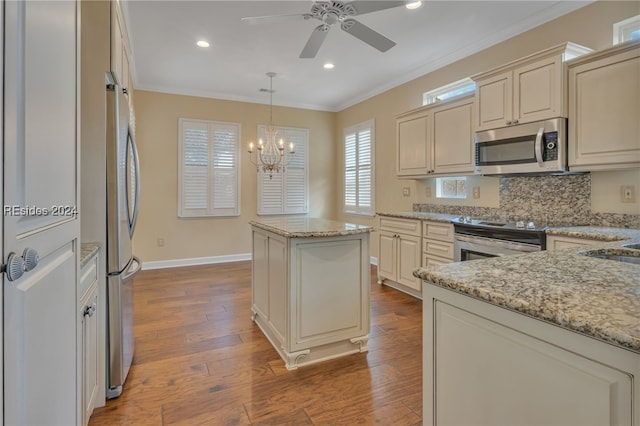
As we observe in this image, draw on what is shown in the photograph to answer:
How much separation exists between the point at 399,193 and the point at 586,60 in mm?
2743

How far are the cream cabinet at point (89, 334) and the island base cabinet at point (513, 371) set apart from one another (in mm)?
1473

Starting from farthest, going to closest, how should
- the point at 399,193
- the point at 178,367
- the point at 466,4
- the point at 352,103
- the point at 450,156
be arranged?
the point at 352,103
the point at 399,193
the point at 450,156
the point at 466,4
the point at 178,367

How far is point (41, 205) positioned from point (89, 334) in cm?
106

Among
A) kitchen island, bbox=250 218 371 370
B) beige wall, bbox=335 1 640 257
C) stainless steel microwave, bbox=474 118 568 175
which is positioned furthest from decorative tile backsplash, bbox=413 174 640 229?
kitchen island, bbox=250 218 371 370

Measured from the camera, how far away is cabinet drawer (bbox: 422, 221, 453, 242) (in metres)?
3.41

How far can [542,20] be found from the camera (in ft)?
10.3

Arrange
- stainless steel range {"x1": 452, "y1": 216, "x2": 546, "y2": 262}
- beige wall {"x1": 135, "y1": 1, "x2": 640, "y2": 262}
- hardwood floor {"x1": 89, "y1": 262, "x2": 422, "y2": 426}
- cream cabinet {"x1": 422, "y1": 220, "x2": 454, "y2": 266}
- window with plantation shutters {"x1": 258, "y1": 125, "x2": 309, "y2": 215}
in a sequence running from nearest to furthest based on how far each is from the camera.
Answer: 1. hardwood floor {"x1": 89, "y1": 262, "x2": 422, "y2": 426}
2. stainless steel range {"x1": 452, "y1": 216, "x2": 546, "y2": 262}
3. cream cabinet {"x1": 422, "y1": 220, "x2": 454, "y2": 266}
4. beige wall {"x1": 135, "y1": 1, "x2": 640, "y2": 262}
5. window with plantation shutters {"x1": 258, "y1": 125, "x2": 309, "y2": 215}

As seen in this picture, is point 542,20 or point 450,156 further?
point 450,156

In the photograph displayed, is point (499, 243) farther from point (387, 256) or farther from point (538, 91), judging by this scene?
point (387, 256)

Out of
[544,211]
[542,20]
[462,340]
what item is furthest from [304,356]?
[542,20]

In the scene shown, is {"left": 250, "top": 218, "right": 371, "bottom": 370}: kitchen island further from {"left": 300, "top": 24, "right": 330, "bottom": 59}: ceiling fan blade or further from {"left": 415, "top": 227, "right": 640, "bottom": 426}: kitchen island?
{"left": 300, "top": 24, "right": 330, "bottom": 59}: ceiling fan blade

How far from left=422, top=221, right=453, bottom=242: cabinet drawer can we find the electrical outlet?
1314 millimetres

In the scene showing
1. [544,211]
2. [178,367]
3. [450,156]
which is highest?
[450,156]

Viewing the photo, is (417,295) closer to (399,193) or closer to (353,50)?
(399,193)
